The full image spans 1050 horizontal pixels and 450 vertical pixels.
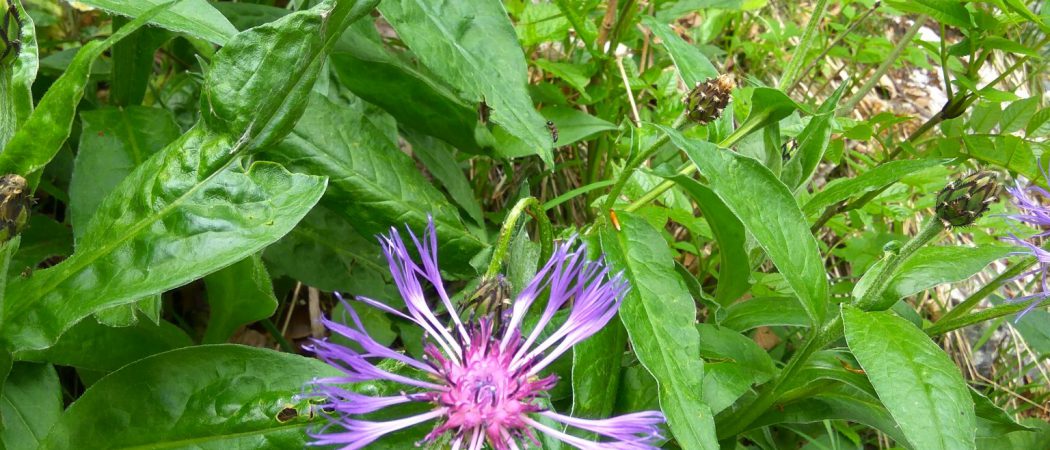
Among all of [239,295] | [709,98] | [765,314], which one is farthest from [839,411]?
[239,295]

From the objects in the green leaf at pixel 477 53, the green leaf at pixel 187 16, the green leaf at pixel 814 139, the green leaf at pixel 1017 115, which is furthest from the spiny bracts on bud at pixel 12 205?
the green leaf at pixel 1017 115

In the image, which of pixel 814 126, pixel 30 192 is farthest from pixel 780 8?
pixel 30 192

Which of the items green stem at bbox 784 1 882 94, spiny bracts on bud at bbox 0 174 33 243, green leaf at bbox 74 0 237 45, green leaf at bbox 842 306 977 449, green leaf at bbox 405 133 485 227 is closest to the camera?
spiny bracts on bud at bbox 0 174 33 243

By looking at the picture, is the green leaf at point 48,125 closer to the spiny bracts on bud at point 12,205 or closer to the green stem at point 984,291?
the spiny bracts on bud at point 12,205

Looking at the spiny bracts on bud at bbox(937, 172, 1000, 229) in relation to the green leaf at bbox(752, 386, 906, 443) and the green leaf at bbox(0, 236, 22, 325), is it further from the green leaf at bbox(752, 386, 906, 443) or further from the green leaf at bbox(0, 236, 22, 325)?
the green leaf at bbox(0, 236, 22, 325)

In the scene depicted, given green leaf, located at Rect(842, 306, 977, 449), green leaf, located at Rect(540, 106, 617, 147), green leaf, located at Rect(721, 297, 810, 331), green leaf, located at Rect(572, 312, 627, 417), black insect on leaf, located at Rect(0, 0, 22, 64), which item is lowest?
green leaf, located at Rect(721, 297, 810, 331)

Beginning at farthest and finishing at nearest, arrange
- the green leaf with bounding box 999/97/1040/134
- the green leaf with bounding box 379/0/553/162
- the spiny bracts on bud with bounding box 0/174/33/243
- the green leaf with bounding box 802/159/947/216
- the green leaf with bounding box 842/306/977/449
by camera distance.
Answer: the green leaf with bounding box 999/97/1040/134
the green leaf with bounding box 379/0/553/162
the green leaf with bounding box 802/159/947/216
the green leaf with bounding box 842/306/977/449
the spiny bracts on bud with bounding box 0/174/33/243

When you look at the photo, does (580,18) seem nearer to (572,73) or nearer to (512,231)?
(572,73)

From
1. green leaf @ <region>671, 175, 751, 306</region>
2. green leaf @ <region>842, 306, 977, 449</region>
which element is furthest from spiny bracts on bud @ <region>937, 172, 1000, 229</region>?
green leaf @ <region>671, 175, 751, 306</region>
